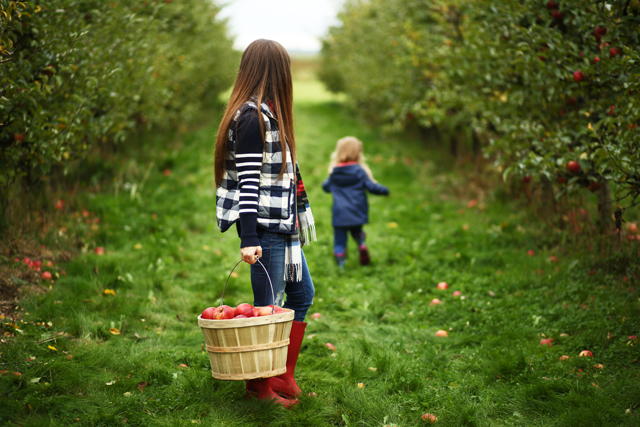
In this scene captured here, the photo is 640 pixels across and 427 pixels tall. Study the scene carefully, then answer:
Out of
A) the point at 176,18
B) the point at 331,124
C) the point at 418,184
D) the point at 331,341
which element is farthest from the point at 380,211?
the point at 331,124

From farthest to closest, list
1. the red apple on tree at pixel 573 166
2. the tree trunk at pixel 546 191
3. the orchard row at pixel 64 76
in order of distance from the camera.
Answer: the tree trunk at pixel 546 191
the red apple on tree at pixel 573 166
the orchard row at pixel 64 76

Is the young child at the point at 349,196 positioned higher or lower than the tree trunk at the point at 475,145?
lower

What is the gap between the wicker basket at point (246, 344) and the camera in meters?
2.62

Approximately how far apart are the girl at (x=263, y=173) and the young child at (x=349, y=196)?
10.0 ft

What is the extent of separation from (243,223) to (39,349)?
1.84m

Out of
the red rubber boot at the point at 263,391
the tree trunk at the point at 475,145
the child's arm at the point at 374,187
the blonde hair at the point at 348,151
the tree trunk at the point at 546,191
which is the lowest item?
the red rubber boot at the point at 263,391

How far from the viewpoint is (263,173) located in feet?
9.20

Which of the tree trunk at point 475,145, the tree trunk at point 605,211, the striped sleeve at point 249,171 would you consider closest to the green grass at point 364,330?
the tree trunk at point 605,211

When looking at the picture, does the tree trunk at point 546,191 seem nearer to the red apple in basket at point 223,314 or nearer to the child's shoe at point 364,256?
the child's shoe at point 364,256

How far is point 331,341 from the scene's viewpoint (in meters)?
4.09

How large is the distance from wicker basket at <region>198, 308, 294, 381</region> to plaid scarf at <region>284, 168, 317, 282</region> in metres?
0.34

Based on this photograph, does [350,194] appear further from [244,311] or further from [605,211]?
[244,311]

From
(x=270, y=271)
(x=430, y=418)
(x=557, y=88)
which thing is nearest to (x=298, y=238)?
(x=270, y=271)

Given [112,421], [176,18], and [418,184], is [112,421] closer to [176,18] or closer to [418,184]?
[418,184]
